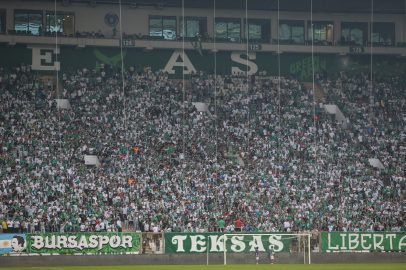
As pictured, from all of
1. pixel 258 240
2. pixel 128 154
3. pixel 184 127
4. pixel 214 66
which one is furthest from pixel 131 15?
pixel 258 240

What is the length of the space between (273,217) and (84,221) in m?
11.3

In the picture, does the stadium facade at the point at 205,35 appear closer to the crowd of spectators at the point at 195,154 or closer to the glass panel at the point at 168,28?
the glass panel at the point at 168,28

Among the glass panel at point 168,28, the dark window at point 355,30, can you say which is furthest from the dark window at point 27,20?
the dark window at point 355,30

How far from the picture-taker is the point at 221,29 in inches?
2196

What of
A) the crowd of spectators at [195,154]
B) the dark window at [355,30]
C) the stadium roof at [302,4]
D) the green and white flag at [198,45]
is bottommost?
the crowd of spectators at [195,154]

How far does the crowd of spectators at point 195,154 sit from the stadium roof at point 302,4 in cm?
637

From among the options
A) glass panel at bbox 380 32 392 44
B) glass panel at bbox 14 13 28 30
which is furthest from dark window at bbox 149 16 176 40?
glass panel at bbox 380 32 392 44

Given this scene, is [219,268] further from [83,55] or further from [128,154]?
[83,55]

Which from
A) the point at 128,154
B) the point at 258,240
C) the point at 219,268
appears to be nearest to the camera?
the point at 219,268

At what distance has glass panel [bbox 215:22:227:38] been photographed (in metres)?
55.6

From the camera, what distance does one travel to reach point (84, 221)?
34.2m

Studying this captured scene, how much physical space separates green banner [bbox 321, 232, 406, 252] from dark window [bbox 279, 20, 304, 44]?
3128 cm

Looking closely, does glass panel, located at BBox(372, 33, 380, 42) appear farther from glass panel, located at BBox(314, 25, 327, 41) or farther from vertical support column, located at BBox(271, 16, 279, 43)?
vertical support column, located at BBox(271, 16, 279, 43)

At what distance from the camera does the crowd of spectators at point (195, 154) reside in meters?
35.6
